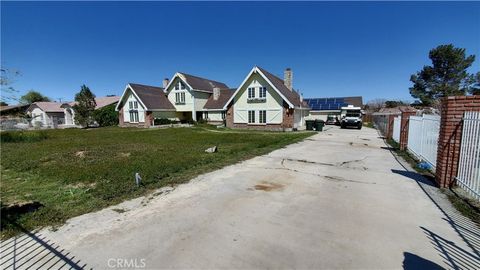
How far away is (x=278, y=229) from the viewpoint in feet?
11.6

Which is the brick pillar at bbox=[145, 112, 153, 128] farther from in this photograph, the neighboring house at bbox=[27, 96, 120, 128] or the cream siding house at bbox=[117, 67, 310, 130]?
the neighboring house at bbox=[27, 96, 120, 128]

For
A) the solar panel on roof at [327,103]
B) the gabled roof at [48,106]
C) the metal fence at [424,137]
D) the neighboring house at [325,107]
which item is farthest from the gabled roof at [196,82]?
the metal fence at [424,137]

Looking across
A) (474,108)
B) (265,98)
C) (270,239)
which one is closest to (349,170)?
(474,108)

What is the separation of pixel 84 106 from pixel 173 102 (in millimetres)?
11711

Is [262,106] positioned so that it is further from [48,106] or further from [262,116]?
[48,106]

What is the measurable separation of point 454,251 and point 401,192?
247 cm

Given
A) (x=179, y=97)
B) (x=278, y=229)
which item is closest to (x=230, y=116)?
(x=179, y=97)

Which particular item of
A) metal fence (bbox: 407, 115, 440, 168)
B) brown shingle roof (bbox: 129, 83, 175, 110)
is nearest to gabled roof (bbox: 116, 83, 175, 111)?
brown shingle roof (bbox: 129, 83, 175, 110)

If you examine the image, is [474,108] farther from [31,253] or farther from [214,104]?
[214,104]

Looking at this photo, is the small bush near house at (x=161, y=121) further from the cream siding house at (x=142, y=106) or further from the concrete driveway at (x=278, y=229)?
the concrete driveway at (x=278, y=229)

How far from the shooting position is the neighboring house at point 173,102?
29766 millimetres

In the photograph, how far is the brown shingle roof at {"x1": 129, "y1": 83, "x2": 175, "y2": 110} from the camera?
1156 inches

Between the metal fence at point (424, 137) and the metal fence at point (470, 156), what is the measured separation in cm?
166

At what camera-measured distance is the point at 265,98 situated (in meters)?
23.0
